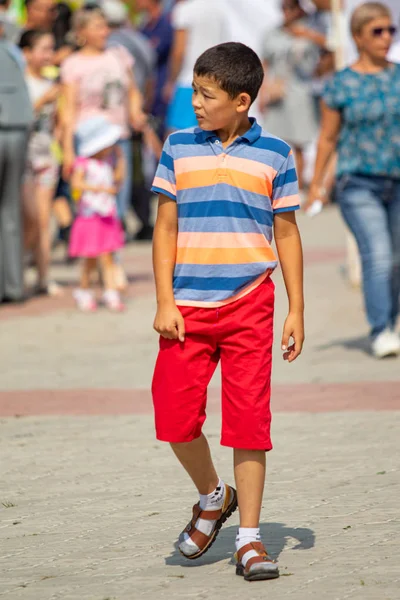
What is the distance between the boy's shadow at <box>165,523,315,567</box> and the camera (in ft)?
16.0

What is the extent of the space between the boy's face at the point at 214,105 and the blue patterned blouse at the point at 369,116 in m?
4.32

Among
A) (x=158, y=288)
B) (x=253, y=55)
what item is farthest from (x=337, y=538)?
(x=253, y=55)

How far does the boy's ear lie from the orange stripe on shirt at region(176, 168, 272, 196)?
0.67 feet

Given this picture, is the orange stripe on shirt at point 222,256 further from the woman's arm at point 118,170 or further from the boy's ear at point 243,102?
the woman's arm at point 118,170

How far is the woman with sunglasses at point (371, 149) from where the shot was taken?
8.91 meters

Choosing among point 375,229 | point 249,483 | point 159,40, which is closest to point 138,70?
point 159,40

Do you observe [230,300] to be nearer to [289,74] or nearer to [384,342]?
[384,342]

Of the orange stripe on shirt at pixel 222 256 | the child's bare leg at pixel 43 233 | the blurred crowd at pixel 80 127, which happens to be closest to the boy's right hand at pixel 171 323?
the orange stripe on shirt at pixel 222 256

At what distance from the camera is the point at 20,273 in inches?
466

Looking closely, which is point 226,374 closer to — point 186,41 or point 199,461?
point 199,461

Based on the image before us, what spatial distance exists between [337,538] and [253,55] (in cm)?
162

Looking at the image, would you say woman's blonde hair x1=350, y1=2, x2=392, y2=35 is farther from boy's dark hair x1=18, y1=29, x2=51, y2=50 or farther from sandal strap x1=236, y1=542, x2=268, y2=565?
sandal strap x1=236, y1=542, x2=268, y2=565

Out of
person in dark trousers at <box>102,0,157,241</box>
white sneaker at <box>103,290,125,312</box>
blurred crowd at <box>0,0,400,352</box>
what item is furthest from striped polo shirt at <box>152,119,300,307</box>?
person in dark trousers at <box>102,0,157,241</box>

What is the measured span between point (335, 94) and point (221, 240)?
14.6 ft
